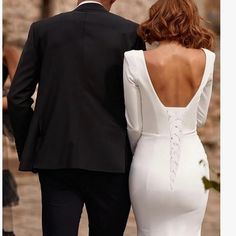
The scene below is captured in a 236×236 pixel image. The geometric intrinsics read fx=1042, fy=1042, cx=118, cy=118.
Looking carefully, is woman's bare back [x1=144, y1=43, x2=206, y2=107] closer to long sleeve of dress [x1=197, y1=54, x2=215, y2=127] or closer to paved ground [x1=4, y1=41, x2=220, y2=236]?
long sleeve of dress [x1=197, y1=54, x2=215, y2=127]

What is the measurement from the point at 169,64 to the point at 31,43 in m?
0.58

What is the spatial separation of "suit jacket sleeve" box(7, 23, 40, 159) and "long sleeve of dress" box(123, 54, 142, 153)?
39 centimetres

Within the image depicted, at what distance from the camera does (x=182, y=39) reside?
4.25 m

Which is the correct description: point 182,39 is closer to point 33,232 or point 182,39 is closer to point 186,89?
point 186,89

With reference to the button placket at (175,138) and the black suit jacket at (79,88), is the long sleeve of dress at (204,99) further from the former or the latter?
the black suit jacket at (79,88)

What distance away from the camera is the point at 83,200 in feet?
14.5

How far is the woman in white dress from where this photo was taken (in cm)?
421

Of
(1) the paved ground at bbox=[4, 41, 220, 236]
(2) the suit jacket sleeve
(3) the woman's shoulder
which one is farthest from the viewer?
(1) the paved ground at bbox=[4, 41, 220, 236]

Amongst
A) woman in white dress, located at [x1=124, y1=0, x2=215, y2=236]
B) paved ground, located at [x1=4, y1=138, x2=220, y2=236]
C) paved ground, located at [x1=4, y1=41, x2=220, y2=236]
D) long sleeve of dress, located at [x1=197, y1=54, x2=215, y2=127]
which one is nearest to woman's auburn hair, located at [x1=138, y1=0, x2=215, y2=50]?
woman in white dress, located at [x1=124, y1=0, x2=215, y2=236]

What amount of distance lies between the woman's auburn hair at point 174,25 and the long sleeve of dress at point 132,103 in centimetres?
17

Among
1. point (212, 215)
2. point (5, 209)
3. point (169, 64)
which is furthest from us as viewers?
point (212, 215)

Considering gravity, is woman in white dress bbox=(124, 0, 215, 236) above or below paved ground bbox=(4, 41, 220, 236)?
above

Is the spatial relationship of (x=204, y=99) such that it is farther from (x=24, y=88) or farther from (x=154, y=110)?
(x=24, y=88)

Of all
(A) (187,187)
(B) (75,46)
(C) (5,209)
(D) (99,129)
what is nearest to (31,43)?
(B) (75,46)
